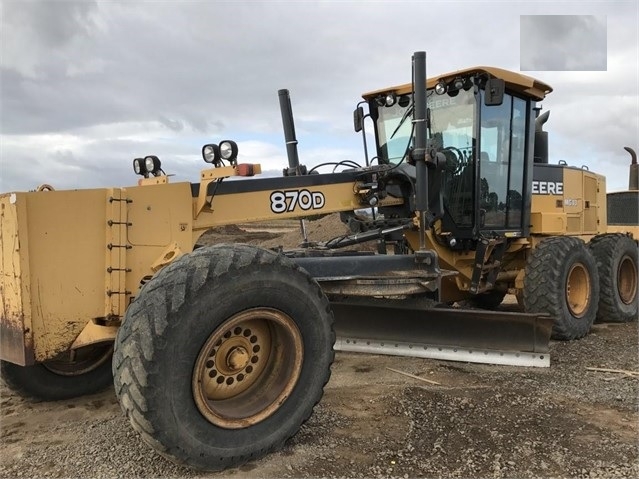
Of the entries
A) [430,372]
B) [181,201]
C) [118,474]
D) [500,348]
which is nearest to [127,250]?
[181,201]

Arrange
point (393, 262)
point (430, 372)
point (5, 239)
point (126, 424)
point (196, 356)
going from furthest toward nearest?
1. point (430, 372)
2. point (393, 262)
3. point (126, 424)
4. point (5, 239)
5. point (196, 356)

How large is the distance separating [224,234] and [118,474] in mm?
14153

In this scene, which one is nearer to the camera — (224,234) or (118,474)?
(118,474)

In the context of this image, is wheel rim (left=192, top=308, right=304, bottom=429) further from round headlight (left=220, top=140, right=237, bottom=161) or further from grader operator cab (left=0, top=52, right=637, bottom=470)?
round headlight (left=220, top=140, right=237, bottom=161)

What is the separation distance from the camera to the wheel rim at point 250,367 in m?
3.18

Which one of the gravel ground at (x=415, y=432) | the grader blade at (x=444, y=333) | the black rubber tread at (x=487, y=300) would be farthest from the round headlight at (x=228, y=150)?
the black rubber tread at (x=487, y=300)

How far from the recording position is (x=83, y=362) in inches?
171

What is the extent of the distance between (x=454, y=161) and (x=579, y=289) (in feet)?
7.33

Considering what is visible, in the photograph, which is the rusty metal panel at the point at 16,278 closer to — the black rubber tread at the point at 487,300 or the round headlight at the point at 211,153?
the round headlight at the point at 211,153

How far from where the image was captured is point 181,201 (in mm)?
3807

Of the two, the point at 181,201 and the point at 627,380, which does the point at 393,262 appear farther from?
the point at 627,380

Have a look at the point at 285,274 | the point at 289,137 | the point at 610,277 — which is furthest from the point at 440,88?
the point at 610,277

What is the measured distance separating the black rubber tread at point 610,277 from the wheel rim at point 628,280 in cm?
21

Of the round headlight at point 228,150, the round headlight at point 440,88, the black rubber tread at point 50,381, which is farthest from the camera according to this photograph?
the round headlight at point 440,88
